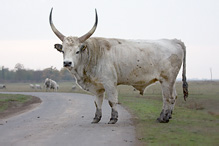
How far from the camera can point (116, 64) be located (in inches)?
429

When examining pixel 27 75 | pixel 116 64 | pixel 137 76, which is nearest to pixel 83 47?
pixel 116 64

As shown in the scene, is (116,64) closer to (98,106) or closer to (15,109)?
(98,106)

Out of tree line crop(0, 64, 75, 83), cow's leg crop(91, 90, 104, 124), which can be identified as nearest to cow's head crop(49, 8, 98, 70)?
cow's leg crop(91, 90, 104, 124)

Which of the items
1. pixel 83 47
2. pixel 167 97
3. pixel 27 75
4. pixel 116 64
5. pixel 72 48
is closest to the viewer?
pixel 72 48

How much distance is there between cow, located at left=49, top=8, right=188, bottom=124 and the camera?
10.5m

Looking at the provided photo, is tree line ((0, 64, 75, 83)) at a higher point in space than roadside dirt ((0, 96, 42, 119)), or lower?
lower

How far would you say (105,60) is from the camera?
10.8m

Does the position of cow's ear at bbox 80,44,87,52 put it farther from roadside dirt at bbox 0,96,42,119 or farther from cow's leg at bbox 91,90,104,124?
roadside dirt at bbox 0,96,42,119

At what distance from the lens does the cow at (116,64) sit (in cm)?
1050

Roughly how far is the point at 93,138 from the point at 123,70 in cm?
351

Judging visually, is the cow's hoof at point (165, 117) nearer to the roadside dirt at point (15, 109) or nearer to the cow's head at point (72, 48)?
the cow's head at point (72, 48)

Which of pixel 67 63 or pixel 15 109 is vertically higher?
pixel 67 63

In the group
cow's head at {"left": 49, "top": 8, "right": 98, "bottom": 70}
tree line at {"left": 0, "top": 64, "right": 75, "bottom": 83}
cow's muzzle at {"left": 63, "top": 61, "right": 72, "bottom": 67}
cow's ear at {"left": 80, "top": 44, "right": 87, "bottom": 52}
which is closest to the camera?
cow's muzzle at {"left": 63, "top": 61, "right": 72, "bottom": 67}

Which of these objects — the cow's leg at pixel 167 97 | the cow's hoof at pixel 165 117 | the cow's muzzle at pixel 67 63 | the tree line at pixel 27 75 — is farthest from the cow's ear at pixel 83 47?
the tree line at pixel 27 75
